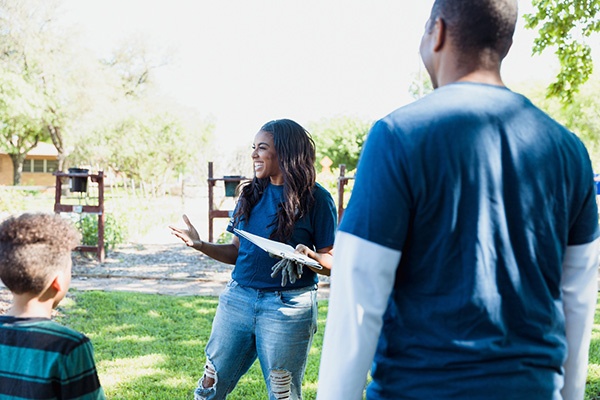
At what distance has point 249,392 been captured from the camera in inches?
185

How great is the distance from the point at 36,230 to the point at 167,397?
3.07 m

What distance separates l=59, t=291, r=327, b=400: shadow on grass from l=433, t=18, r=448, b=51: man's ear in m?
3.57

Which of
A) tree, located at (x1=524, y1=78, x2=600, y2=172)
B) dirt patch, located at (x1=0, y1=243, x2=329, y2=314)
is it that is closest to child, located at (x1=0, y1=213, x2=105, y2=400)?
dirt patch, located at (x1=0, y1=243, x2=329, y2=314)

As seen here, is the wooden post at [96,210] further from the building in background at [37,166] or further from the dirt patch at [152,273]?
the building in background at [37,166]

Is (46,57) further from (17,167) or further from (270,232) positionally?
(270,232)

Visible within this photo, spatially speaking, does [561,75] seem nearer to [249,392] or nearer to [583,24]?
[583,24]

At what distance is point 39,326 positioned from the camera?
5.65 feet

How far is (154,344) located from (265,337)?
3.31 meters

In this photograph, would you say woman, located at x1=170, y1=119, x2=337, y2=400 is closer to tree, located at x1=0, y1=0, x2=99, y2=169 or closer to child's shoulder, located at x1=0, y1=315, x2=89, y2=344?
child's shoulder, located at x1=0, y1=315, x2=89, y2=344

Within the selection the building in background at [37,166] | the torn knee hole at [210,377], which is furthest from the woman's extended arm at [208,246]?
the building in background at [37,166]

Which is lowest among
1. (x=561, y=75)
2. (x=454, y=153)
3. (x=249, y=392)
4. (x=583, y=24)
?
(x=249, y=392)

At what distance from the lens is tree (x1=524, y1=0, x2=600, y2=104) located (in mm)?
6161

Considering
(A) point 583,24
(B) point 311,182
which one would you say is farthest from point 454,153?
(A) point 583,24

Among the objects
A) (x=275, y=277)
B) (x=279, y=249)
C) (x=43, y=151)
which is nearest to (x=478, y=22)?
(x=279, y=249)
